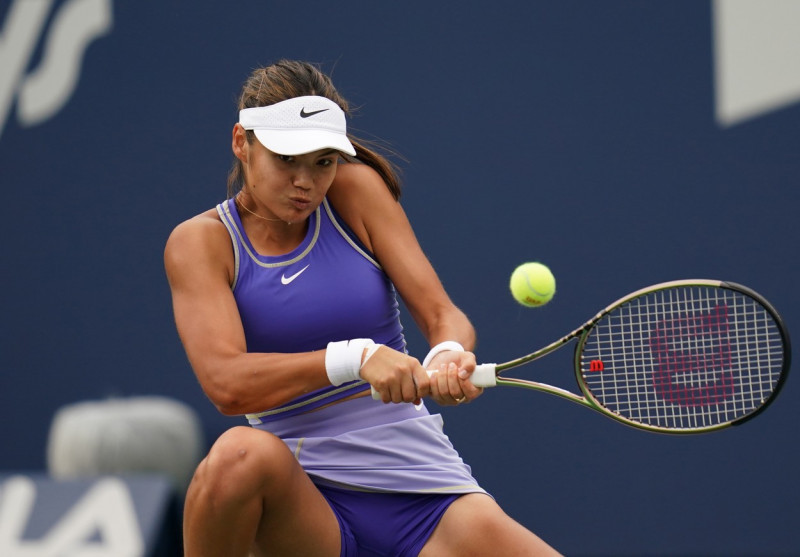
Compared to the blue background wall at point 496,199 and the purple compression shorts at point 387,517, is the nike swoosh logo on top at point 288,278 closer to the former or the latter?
the purple compression shorts at point 387,517

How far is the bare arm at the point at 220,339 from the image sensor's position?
2.18 metres

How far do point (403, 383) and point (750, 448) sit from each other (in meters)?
2.29

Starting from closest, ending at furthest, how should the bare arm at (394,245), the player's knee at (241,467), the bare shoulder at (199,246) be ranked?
the player's knee at (241,467) → the bare shoulder at (199,246) → the bare arm at (394,245)

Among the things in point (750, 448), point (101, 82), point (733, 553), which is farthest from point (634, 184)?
point (101, 82)

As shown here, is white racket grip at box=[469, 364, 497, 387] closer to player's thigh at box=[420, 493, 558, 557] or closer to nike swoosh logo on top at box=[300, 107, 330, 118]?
player's thigh at box=[420, 493, 558, 557]

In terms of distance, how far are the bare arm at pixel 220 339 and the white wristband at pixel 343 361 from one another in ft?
0.06

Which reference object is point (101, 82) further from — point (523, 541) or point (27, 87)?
point (523, 541)

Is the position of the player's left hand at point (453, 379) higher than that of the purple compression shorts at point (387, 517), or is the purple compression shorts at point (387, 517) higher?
the player's left hand at point (453, 379)

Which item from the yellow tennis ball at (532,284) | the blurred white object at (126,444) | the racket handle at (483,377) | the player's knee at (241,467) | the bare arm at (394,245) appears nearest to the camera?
the player's knee at (241,467)

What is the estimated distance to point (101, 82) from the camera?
13.9 feet

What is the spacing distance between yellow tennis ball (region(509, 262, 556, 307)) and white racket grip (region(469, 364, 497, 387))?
0.39m

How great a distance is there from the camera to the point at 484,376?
7.17 ft

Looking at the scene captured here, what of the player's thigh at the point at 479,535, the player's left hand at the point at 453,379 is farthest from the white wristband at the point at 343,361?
the player's thigh at the point at 479,535

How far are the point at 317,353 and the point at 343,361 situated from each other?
0.20 ft
